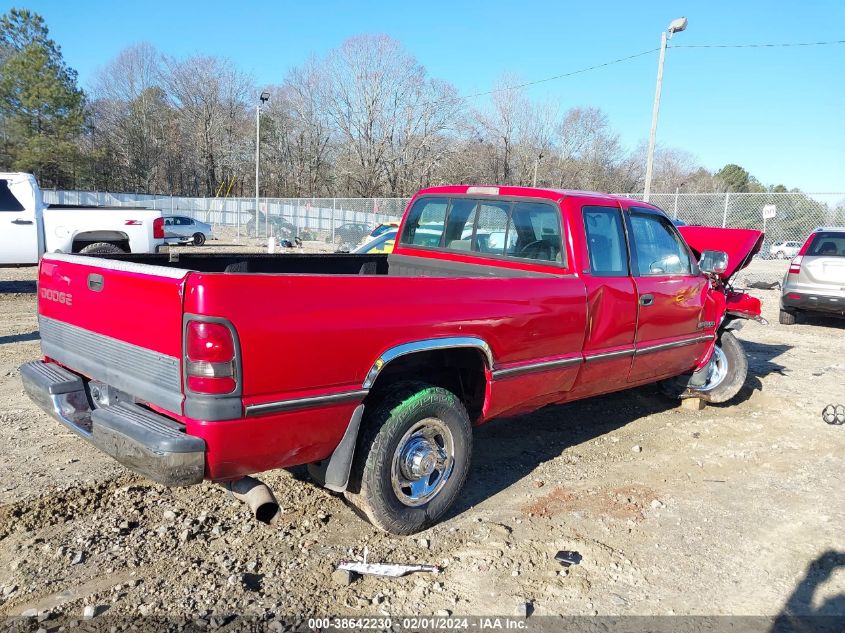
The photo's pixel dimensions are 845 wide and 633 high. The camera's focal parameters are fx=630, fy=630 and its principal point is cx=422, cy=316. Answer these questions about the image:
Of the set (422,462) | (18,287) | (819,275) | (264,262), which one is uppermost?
(264,262)

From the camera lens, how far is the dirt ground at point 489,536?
116 inches

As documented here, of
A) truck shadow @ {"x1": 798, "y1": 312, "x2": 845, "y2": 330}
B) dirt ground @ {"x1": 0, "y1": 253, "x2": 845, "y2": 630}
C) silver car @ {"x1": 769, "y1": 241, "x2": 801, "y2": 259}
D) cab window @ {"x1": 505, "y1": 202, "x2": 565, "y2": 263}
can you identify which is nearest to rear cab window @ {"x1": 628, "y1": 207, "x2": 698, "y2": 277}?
cab window @ {"x1": 505, "y1": 202, "x2": 565, "y2": 263}

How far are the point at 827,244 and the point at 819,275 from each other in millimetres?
605

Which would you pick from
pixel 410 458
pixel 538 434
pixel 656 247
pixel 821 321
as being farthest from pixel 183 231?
pixel 410 458

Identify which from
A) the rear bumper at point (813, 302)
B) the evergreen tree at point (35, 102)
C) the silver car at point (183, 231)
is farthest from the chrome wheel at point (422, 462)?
the evergreen tree at point (35, 102)

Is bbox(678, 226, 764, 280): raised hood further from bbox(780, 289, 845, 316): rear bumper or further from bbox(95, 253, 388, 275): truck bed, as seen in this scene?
bbox(780, 289, 845, 316): rear bumper

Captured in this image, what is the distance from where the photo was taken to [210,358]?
2.61m

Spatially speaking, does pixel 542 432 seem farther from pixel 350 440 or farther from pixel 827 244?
pixel 827 244

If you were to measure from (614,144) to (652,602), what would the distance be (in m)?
59.8

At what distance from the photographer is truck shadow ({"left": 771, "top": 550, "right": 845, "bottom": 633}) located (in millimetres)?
2947

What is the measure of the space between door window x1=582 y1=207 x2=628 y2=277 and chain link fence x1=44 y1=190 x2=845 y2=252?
11.8 ft

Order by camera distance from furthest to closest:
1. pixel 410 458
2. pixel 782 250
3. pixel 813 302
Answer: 1. pixel 782 250
2. pixel 813 302
3. pixel 410 458

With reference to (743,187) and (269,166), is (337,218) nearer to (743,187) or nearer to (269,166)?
(269,166)

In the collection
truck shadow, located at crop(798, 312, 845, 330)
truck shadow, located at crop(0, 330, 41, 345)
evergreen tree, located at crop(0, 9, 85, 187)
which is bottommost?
truck shadow, located at crop(0, 330, 41, 345)
